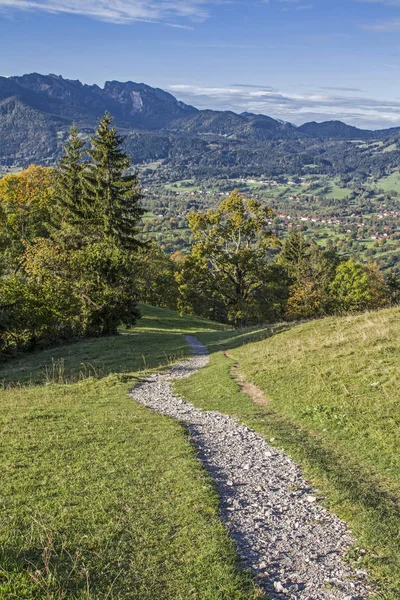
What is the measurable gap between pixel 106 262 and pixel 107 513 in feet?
103

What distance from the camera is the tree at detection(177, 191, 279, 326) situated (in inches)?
1836

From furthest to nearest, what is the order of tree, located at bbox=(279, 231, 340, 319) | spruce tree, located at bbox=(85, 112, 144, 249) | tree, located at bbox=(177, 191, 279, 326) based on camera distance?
tree, located at bbox=(279, 231, 340, 319)
spruce tree, located at bbox=(85, 112, 144, 249)
tree, located at bbox=(177, 191, 279, 326)

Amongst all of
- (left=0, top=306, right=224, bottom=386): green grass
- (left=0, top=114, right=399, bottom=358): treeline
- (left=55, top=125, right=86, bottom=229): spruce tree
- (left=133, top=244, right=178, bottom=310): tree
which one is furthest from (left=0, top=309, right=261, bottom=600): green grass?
(left=133, top=244, right=178, bottom=310): tree

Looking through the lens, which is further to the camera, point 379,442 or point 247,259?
point 247,259

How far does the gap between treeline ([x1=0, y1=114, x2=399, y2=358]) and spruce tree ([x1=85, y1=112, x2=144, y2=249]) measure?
10 cm

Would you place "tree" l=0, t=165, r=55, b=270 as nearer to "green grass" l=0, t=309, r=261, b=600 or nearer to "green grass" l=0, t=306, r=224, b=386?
"green grass" l=0, t=306, r=224, b=386

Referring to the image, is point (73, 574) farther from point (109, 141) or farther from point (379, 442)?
point (109, 141)

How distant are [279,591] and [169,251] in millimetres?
163695

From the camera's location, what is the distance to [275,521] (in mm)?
8430

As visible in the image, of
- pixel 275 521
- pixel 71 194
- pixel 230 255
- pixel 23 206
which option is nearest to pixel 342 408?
pixel 275 521

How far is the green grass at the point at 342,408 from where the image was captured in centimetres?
848

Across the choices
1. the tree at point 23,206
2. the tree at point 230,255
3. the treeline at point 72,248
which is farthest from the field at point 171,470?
the tree at point 23,206

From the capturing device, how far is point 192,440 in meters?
12.9

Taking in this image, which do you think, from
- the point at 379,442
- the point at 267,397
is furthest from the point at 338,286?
the point at 379,442
